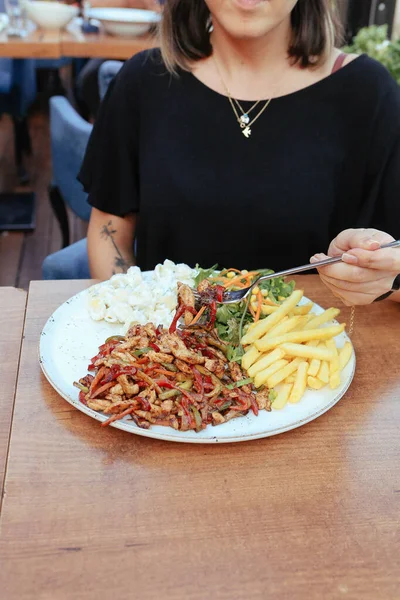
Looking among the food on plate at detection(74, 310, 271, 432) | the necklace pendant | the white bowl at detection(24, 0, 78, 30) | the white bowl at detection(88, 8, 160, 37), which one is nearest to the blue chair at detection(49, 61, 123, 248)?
the necklace pendant

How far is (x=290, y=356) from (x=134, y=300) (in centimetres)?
37

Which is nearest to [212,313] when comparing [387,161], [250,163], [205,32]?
[250,163]

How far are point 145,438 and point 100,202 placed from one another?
3.20 feet

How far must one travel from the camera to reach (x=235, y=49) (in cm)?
179

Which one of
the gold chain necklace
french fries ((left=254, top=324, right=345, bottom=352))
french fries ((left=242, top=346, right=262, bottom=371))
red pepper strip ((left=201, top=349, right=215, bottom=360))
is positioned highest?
the gold chain necklace

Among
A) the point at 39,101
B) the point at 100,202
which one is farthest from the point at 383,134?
the point at 39,101

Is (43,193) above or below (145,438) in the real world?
below

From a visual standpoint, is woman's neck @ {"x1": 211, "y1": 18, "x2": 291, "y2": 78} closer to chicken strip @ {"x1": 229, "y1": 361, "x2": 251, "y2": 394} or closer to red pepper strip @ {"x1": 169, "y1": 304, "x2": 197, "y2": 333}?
red pepper strip @ {"x1": 169, "y1": 304, "x2": 197, "y2": 333}

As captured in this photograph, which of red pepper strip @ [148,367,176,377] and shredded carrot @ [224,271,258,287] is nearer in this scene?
red pepper strip @ [148,367,176,377]

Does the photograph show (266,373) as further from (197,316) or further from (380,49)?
(380,49)

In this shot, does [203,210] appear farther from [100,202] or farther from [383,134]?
[383,134]

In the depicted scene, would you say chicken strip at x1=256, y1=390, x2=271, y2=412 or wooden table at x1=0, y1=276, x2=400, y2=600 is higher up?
chicken strip at x1=256, y1=390, x2=271, y2=412

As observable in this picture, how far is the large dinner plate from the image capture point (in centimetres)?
107

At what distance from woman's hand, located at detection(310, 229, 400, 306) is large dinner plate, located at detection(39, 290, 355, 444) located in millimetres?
118
